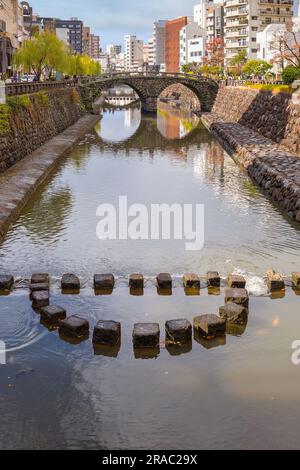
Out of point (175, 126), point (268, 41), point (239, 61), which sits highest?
point (268, 41)

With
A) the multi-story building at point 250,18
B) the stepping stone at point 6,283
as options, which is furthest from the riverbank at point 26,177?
the multi-story building at point 250,18

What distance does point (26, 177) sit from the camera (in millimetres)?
25719

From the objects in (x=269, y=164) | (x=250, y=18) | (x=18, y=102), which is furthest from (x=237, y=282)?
(x=250, y=18)

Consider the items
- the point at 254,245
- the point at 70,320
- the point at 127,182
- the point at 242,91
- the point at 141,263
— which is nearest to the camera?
the point at 70,320

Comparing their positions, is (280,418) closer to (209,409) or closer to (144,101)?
(209,409)

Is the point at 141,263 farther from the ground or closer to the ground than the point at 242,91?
closer to the ground

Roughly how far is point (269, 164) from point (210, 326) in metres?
18.3

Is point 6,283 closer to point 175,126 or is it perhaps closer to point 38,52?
point 38,52

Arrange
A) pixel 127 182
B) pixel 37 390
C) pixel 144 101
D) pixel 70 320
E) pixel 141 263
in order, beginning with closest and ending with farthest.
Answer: pixel 37 390 → pixel 70 320 → pixel 141 263 → pixel 127 182 → pixel 144 101

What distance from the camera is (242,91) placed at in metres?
58.4

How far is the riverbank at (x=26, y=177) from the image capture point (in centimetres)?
2030

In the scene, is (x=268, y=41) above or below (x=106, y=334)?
above

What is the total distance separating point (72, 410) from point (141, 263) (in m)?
7.09
